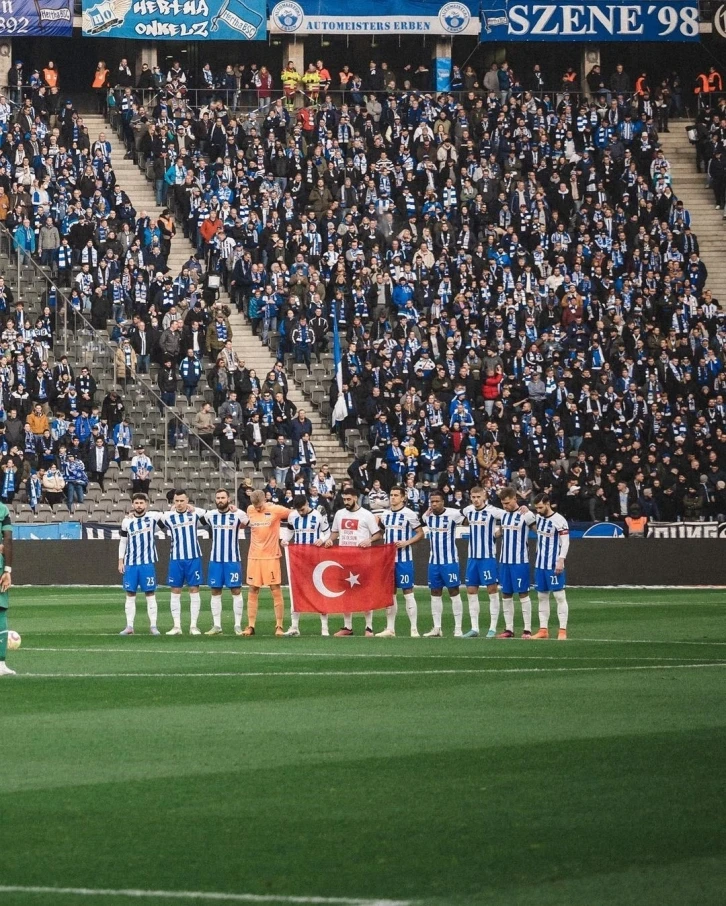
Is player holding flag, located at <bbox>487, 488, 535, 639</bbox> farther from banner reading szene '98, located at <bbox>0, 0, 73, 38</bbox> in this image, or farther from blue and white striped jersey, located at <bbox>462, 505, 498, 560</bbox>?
banner reading szene '98, located at <bbox>0, 0, 73, 38</bbox>

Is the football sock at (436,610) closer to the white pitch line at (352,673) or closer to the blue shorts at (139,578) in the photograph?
the blue shorts at (139,578)

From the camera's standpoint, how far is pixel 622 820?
944cm

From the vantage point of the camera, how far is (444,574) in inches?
1017

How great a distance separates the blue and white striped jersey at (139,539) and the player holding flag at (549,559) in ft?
19.1

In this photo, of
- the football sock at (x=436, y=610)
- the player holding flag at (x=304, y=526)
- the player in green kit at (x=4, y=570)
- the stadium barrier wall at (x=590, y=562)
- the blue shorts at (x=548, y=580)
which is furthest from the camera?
the stadium barrier wall at (x=590, y=562)

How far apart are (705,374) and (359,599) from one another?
20077mm

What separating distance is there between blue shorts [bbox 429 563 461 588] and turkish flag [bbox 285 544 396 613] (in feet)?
2.08

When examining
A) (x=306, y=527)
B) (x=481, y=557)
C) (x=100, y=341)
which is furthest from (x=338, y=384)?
(x=481, y=557)

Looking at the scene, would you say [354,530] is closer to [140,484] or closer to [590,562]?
[590,562]

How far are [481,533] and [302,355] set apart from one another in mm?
18759

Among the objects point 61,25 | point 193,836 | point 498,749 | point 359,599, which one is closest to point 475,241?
point 61,25

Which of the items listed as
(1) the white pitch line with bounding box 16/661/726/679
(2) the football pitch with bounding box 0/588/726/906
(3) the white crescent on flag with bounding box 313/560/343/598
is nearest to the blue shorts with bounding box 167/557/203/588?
(3) the white crescent on flag with bounding box 313/560/343/598

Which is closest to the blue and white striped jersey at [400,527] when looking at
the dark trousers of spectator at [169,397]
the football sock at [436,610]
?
the football sock at [436,610]

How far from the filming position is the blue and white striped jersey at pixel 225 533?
85.9 feet
